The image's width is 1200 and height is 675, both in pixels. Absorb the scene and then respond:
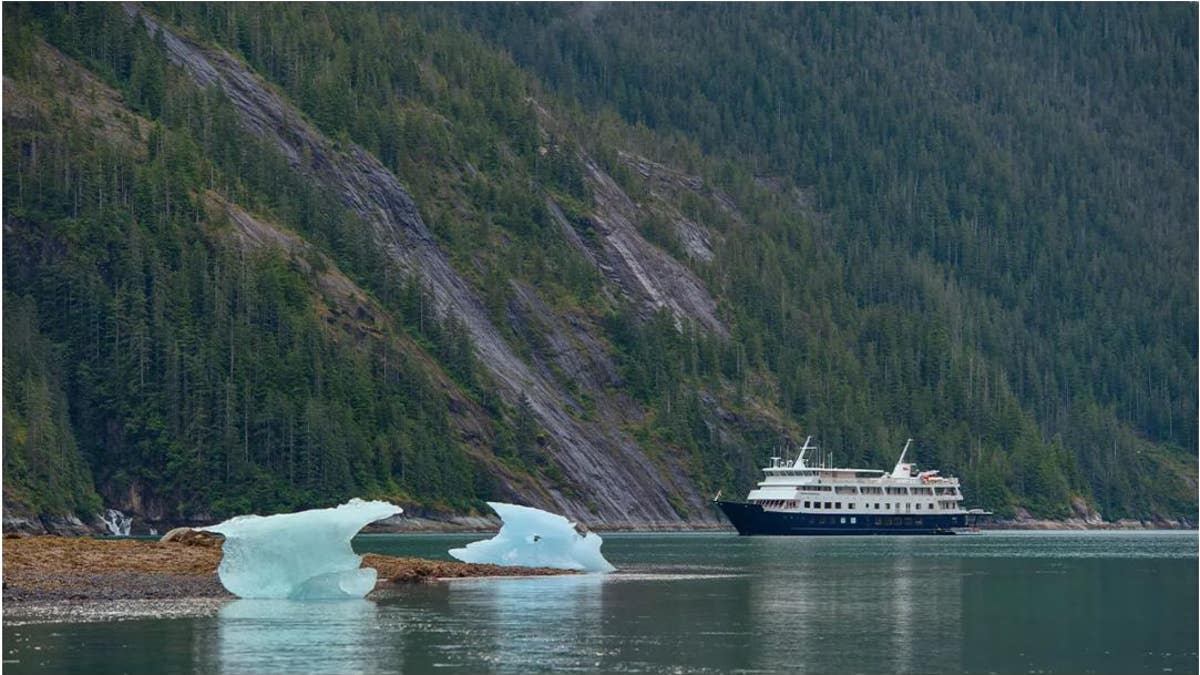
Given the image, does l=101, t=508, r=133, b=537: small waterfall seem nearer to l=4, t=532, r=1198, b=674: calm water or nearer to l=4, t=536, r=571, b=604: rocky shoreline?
l=4, t=536, r=571, b=604: rocky shoreline

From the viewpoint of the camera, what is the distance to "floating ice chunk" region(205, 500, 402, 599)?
8262 cm

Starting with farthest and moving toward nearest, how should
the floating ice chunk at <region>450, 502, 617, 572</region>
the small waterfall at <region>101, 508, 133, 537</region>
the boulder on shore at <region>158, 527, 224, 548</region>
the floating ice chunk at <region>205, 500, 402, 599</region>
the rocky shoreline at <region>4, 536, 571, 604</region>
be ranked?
the small waterfall at <region>101, 508, 133, 537</region> → the boulder on shore at <region>158, 527, 224, 548</region> → the floating ice chunk at <region>450, 502, 617, 572</region> → the rocky shoreline at <region>4, 536, 571, 604</region> → the floating ice chunk at <region>205, 500, 402, 599</region>

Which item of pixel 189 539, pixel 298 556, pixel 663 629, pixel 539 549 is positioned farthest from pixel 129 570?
pixel 663 629

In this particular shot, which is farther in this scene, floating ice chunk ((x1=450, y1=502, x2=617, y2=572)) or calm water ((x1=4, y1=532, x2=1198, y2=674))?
floating ice chunk ((x1=450, y1=502, x2=617, y2=572))

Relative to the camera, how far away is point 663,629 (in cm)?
7425

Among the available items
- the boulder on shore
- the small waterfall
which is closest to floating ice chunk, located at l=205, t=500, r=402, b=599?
the boulder on shore

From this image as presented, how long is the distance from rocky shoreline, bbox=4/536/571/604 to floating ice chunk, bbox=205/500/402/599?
5.47 ft

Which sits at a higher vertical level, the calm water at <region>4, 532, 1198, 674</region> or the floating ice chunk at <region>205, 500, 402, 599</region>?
the floating ice chunk at <region>205, 500, 402, 599</region>

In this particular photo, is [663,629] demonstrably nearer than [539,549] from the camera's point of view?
Yes

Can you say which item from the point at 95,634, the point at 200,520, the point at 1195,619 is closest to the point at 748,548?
the point at 200,520

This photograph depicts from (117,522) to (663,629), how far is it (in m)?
121

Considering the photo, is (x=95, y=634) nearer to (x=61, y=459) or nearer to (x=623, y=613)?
(x=623, y=613)

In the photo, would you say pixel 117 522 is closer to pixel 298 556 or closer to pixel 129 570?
pixel 129 570

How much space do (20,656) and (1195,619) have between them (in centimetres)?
4016
